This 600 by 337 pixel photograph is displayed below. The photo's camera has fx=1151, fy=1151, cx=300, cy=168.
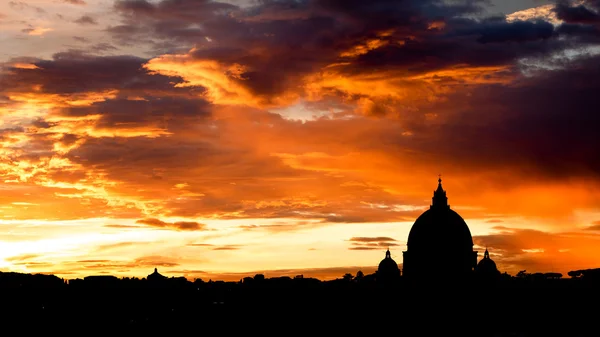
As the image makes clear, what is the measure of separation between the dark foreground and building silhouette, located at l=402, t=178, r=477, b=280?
10.6ft

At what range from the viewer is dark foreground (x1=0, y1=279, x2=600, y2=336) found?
12694 centimetres

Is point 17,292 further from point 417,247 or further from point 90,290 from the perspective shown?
point 417,247

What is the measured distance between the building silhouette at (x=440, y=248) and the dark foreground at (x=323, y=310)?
3222 millimetres

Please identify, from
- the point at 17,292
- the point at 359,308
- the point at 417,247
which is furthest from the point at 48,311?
the point at 417,247

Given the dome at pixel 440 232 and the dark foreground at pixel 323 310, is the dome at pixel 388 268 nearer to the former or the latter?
the dark foreground at pixel 323 310

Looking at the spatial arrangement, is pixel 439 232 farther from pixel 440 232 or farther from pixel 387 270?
pixel 387 270

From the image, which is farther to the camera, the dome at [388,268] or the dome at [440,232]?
the dome at [388,268]

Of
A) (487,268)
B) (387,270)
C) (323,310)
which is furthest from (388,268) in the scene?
(323,310)

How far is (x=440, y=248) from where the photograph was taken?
153250 millimetres

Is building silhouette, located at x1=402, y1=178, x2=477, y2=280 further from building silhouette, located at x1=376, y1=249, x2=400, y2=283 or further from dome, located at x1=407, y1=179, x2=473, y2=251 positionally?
building silhouette, located at x1=376, y1=249, x2=400, y2=283

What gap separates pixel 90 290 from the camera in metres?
173

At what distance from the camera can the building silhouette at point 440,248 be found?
154 meters

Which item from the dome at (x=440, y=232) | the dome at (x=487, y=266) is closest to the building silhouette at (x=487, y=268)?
the dome at (x=487, y=266)

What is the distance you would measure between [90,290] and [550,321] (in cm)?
6957
